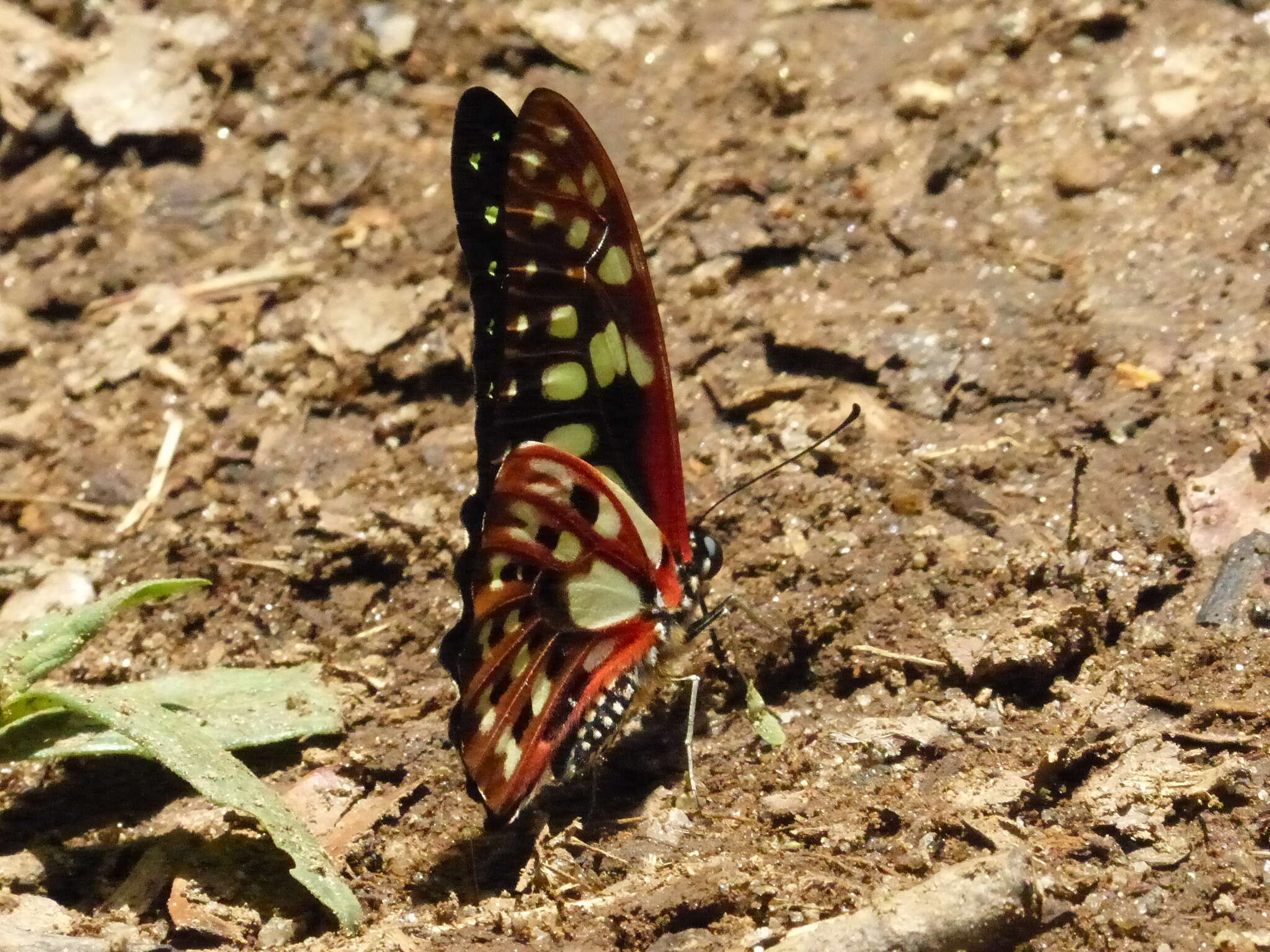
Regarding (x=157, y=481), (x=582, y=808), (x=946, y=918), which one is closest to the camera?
(x=946, y=918)

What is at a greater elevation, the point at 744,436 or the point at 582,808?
the point at 744,436

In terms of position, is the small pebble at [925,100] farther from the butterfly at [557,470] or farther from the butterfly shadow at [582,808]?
the butterfly shadow at [582,808]

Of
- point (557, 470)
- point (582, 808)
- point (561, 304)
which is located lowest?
point (582, 808)

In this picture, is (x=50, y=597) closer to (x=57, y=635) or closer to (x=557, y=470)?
(x=57, y=635)

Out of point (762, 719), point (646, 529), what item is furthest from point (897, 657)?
point (646, 529)

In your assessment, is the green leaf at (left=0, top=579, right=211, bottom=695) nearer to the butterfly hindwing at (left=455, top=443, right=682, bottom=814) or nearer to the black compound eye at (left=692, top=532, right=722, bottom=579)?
the butterfly hindwing at (left=455, top=443, right=682, bottom=814)

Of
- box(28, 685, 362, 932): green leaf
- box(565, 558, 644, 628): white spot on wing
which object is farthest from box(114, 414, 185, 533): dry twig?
box(565, 558, 644, 628): white spot on wing

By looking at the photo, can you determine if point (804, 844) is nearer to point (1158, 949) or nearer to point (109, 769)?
point (1158, 949)
